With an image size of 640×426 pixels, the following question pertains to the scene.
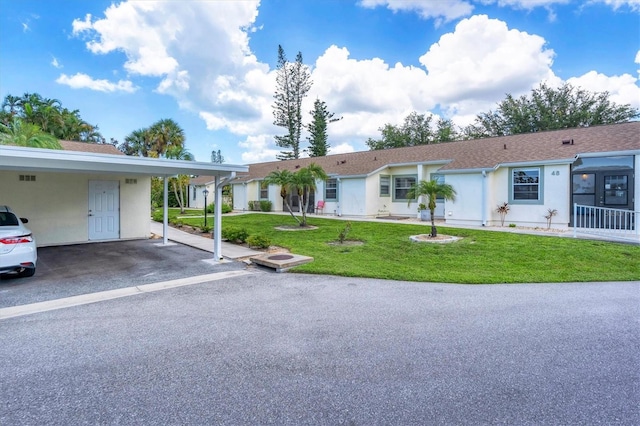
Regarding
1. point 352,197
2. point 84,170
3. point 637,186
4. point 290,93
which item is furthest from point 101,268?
point 290,93

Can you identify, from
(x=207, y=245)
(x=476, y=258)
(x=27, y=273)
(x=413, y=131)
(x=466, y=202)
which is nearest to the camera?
(x=27, y=273)

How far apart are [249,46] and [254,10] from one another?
4.25 m

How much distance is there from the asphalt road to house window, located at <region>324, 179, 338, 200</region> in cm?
1644

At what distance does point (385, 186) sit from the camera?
20531 millimetres

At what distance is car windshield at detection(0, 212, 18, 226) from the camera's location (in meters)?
6.97

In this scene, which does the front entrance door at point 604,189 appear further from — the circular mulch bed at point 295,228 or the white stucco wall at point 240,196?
the white stucco wall at point 240,196

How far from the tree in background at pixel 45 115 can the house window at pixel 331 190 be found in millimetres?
22060

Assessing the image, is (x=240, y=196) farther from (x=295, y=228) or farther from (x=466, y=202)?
(x=466, y=202)

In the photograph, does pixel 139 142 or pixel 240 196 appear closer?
pixel 240 196

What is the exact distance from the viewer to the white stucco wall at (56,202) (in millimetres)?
10695

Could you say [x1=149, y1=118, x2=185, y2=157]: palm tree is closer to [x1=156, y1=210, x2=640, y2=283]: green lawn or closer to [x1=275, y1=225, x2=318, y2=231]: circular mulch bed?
[x1=275, y1=225, x2=318, y2=231]: circular mulch bed

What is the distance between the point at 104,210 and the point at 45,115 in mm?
21937

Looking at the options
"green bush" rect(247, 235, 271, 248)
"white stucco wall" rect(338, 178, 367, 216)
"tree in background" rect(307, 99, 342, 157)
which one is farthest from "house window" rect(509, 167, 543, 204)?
"tree in background" rect(307, 99, 342, 157)

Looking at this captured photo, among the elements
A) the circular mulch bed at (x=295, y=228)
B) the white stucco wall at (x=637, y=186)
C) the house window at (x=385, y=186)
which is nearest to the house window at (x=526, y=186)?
the white stucco wall at (x=637, y=186)
